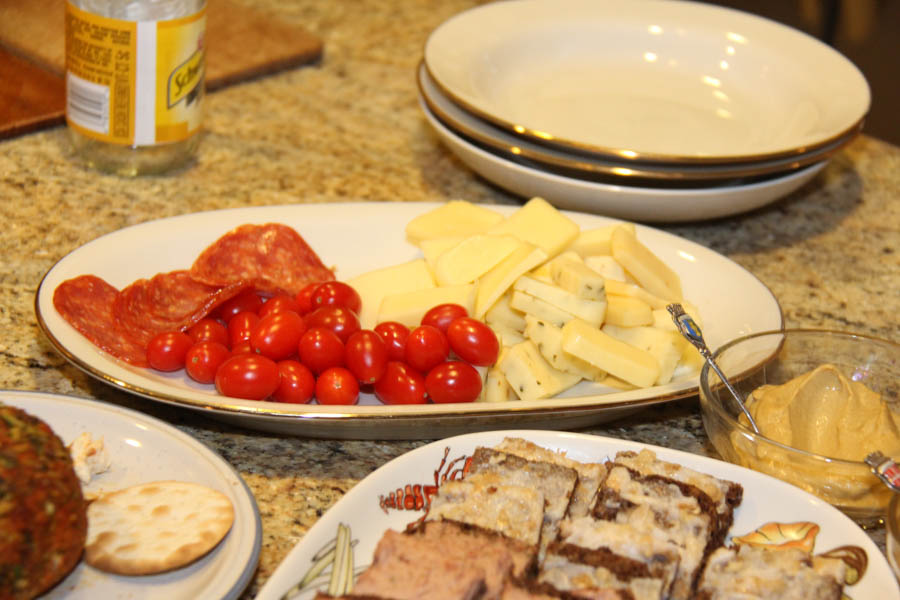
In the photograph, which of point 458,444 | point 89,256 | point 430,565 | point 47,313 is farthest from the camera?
point 89,256

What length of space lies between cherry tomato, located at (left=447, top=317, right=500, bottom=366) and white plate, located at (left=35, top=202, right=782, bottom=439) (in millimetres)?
117

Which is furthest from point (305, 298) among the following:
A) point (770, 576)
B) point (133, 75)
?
point (770, 576)

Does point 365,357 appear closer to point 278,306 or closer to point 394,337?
point 394,337

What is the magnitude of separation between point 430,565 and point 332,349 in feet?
1.63

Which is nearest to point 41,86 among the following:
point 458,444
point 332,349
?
point 332,349

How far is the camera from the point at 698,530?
108 centimetres

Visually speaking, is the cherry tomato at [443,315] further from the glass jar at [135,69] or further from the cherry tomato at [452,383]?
the glass jar at [135,69]

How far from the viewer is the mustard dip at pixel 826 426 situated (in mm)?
1242

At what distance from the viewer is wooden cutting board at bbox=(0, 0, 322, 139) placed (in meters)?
2.17

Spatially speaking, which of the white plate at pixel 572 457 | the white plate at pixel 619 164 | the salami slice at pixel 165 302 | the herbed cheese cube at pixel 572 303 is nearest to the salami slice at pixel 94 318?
the salami slice at pixel 165 302

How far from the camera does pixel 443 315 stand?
150cm

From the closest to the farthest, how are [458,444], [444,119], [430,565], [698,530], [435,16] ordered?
[430,565], [698,530], [458,444], [444,119], [435,16]

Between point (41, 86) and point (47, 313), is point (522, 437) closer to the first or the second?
point (47, 313)

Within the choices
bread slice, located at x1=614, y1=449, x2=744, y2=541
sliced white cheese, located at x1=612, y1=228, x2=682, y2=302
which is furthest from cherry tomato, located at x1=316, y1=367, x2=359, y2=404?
sliced white cheese, located at x1=612, y1=228, x2=682, y2=302
